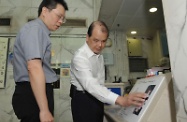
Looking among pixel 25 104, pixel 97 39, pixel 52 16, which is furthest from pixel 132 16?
pixel 25 104

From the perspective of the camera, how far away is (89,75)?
3.43 ft

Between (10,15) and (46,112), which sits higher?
(10,15)

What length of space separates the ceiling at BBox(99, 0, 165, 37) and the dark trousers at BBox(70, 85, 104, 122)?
1.59 metres

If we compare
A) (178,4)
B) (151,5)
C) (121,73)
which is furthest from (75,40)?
(178,4)

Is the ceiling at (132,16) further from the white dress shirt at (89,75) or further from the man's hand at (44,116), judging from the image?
the man's hand at (44,116)

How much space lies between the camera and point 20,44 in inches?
37.4

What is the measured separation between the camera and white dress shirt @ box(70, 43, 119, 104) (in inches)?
37.2

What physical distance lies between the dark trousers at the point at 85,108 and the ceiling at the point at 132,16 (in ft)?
5.21

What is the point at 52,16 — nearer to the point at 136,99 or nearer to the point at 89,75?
the point at 89,75

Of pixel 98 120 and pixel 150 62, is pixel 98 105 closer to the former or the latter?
pixel 98 120

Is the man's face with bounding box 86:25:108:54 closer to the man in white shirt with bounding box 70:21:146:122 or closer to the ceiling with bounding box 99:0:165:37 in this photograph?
the man in white shirt with bounding box 70:21:146:122

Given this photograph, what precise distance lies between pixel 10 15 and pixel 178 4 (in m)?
3.48

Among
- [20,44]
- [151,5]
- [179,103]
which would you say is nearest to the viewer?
[179,103]

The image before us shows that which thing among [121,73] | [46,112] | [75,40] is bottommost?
[46,112]
